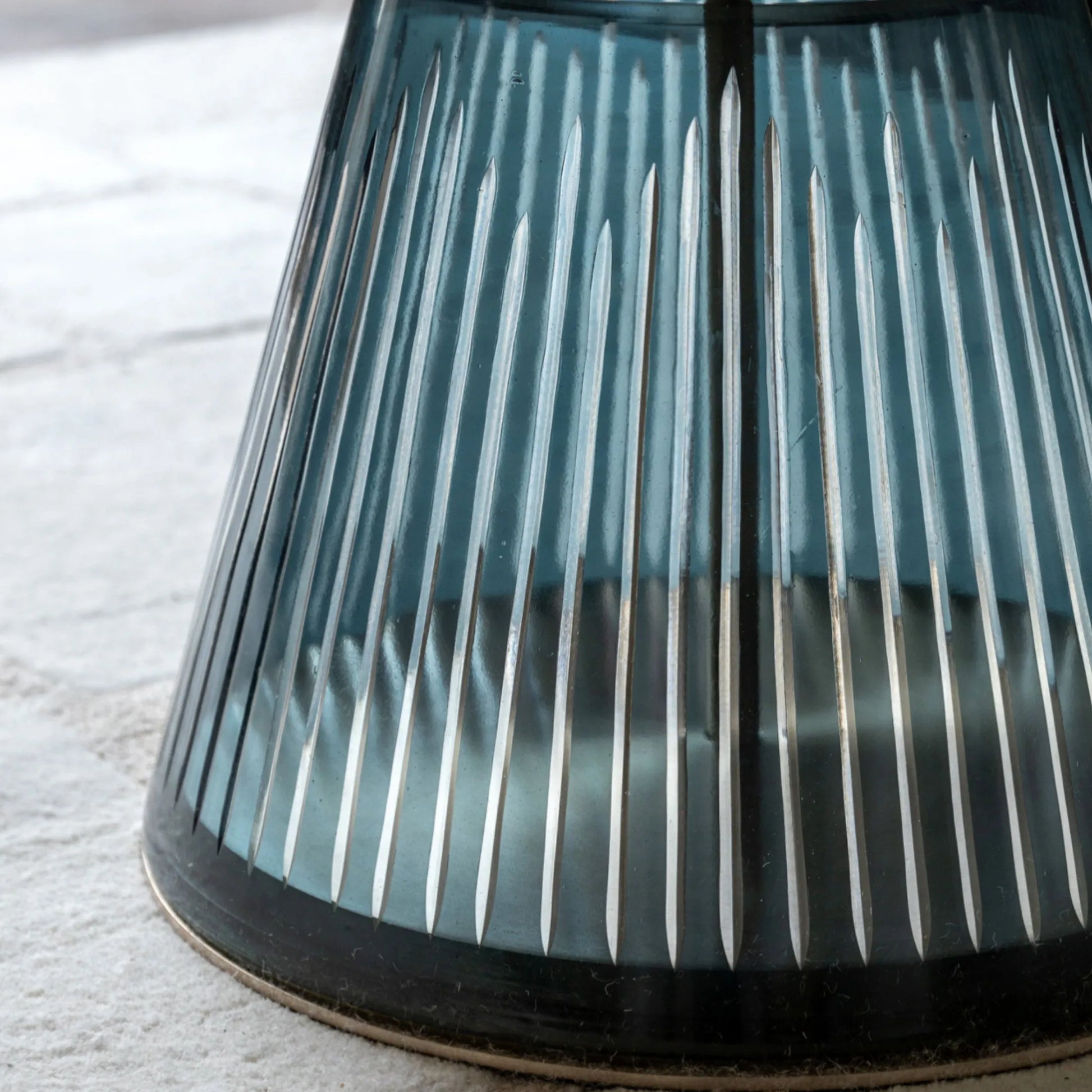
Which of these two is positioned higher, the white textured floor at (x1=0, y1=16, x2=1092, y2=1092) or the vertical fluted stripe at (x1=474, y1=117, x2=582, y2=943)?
the vertical fluted stripe at (x1=474, y1=117, x2=582, y2=943)

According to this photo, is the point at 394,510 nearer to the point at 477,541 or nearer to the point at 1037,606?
the point at 477,541

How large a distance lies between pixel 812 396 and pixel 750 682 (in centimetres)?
8

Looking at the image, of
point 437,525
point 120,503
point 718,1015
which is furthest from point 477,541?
point 120,503

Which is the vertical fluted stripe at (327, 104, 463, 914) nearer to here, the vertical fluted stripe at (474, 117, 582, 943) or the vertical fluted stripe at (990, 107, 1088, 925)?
the vertical fluted stripe at (474, 117, 582, 943)

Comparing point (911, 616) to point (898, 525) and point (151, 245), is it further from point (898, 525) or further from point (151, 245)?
point (151, 245)

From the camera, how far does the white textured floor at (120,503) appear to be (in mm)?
480

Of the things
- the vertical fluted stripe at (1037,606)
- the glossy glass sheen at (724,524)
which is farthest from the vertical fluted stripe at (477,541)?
the vertical fluted stripe at (1037,606)

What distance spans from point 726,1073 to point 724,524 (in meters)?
0.14

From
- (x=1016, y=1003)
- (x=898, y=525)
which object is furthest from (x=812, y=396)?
(x=1016, y=1003)

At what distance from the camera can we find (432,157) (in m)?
0.47

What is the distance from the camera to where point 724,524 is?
1.43ft

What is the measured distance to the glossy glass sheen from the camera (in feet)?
1.43

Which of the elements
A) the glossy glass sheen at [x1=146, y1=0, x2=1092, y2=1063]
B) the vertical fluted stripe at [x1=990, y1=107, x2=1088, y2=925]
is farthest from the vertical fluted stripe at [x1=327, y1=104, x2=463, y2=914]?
the vertical fluted stripe at [x1=990, y1=107, x2=1088, y2=925]

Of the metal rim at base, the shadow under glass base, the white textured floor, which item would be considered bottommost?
the white textured floor
